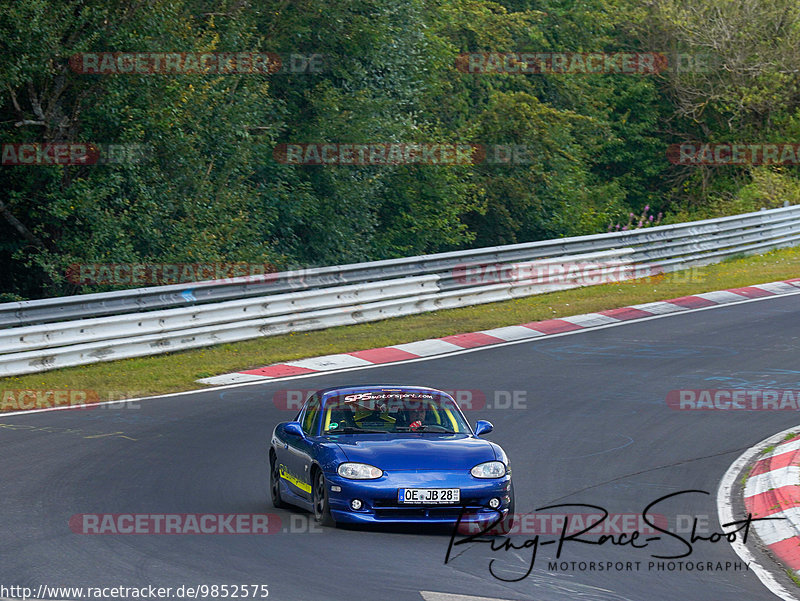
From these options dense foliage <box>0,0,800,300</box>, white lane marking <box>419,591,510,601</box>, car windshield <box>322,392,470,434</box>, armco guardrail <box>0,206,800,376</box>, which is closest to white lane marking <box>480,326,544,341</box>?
armco guardrail <box>0,206,800,376</box>

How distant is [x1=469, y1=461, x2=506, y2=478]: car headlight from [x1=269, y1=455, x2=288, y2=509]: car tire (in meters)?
1.93

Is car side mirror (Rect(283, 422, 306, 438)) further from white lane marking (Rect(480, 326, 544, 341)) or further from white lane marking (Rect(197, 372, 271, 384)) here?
white lane marking (Rect(480, 326, 544, 341))

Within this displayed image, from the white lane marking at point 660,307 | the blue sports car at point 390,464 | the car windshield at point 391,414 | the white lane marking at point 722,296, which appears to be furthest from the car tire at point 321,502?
the white lane marking at point 722,296

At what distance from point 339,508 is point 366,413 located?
55.2 inches

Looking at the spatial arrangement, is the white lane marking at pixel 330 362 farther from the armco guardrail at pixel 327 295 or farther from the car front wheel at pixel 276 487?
the car front wheel at pixel 276 487

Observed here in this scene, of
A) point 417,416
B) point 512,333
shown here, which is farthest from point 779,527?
point 512,333

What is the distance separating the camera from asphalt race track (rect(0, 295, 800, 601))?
24.7 ft

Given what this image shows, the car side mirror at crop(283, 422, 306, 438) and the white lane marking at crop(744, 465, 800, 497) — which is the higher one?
the car side mirror at crop(283, 422, 306, 438)

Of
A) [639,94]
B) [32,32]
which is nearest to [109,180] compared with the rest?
[32,32]

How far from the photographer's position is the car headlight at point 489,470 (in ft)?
30.3

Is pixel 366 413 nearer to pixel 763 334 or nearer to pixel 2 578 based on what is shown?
pixel 2 578

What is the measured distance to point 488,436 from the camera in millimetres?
13039

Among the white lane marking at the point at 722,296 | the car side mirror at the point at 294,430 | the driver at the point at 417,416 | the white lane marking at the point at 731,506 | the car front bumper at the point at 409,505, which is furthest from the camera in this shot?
the white lane marking at the point at 722,296

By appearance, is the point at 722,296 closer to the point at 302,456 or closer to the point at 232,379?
the point at 232,379
